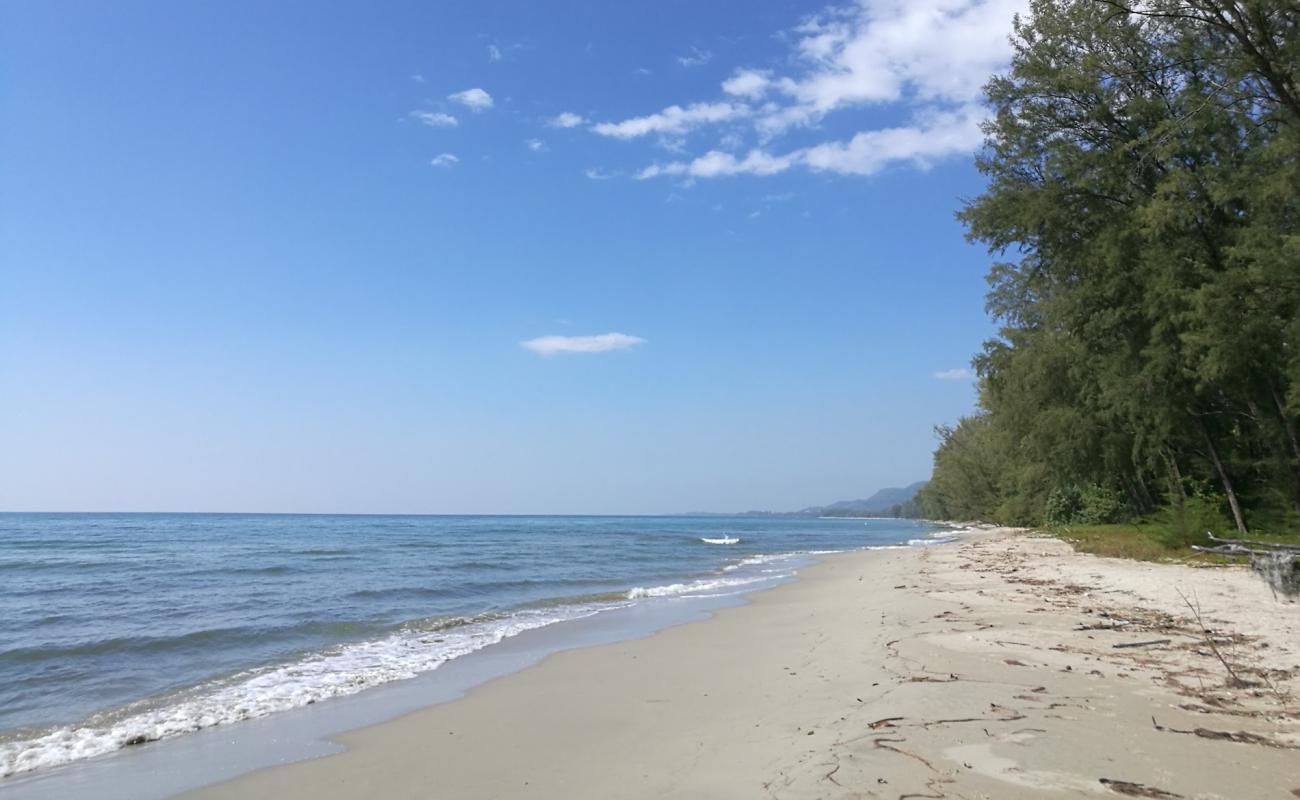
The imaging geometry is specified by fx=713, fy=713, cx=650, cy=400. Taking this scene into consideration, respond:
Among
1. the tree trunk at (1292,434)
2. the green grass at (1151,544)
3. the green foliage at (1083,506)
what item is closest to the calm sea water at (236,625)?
the green grass at (1151,544)

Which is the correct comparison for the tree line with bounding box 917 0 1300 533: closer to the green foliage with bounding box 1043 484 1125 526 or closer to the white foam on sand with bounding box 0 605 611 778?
the green foliage with bounding box 1043 484 1125 526

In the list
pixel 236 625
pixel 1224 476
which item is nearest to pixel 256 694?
pixel 236 625

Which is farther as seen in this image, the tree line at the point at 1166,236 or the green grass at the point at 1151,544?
the green grass at the point at 1151,544

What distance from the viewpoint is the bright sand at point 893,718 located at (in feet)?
13.9

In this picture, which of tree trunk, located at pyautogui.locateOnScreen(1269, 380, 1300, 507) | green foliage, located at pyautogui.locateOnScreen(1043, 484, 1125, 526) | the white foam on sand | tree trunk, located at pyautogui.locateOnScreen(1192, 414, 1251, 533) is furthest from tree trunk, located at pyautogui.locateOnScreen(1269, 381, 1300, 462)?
the white foam on sand

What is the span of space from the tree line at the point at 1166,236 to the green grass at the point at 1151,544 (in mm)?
557

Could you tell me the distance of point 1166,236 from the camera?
17.6 m

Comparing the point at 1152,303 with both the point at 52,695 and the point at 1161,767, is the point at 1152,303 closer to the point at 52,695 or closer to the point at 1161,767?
the point at 1161,767

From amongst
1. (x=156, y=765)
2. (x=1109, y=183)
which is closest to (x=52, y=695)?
(x=156, y=765)

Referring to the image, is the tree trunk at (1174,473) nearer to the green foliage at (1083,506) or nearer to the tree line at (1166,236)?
the tree line at (1166,236)

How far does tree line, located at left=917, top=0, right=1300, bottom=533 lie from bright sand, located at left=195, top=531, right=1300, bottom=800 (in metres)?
7.38

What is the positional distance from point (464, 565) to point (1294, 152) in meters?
24.8

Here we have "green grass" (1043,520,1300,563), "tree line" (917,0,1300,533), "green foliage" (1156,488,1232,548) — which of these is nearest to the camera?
"tree line" (917,0,1300,533)

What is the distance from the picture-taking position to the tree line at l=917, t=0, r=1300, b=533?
45.9 feet
